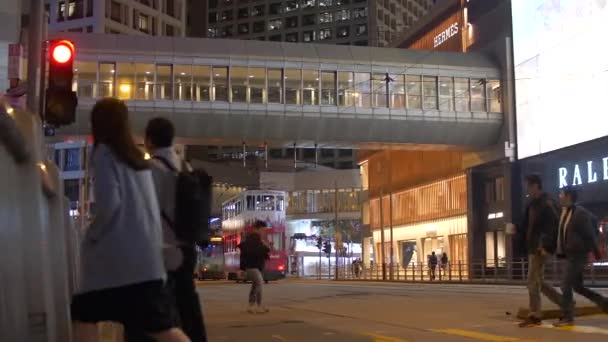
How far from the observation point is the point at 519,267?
36.1 meters

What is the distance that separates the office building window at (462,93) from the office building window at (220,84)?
11.9 m

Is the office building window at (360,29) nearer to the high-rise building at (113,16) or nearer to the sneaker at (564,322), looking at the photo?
the high-rise building at (113,16)

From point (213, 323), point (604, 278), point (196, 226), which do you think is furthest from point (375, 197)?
point (196, 226)

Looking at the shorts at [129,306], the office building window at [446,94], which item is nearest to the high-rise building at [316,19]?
the office building window at [446,94]

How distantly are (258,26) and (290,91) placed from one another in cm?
10835

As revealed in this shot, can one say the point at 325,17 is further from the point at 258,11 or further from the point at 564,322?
the point at 564,322

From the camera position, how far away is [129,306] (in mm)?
→ 3561

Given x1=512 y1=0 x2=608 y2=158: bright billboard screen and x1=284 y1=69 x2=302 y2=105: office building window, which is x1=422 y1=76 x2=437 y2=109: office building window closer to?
x1=512 y1=0 x2=608 y2=158: bright billboard screen

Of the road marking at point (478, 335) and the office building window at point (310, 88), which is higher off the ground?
the office building window at point (310, 88)

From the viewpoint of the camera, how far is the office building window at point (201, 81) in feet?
126

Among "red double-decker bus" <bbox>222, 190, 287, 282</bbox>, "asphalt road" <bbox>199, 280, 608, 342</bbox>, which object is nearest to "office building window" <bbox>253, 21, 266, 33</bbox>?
"red double-decker bus" <bbox>222, 190, 287, 282</bbox>

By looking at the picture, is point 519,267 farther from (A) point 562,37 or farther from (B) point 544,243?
(B) point 544,243

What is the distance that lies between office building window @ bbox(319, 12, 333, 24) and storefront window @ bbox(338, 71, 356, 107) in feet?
329

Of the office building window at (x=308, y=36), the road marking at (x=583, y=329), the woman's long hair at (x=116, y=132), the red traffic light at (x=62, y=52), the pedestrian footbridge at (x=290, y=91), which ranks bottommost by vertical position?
the road marking at (x=583, y=329)
